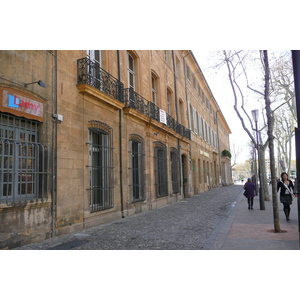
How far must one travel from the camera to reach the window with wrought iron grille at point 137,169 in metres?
11.7

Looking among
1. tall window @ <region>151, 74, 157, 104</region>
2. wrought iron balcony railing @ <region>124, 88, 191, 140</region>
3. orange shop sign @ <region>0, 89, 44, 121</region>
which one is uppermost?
tall window @ <region>151, 74, 157, 104</region>

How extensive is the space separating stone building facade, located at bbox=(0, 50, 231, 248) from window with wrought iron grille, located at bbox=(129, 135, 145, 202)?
48mm

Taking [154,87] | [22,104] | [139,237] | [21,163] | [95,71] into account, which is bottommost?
[139,237]

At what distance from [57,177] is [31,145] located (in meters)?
1.14

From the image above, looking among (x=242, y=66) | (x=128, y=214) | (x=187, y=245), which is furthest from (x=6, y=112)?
(x=242, y=66)

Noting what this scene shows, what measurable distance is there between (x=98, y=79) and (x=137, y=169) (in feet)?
15.3

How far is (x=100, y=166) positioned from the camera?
9250 mm

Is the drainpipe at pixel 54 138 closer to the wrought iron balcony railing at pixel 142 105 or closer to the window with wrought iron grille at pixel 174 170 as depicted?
the wrought iron balcony railing at pixel 142 105

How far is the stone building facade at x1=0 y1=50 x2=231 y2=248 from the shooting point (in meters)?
5.98

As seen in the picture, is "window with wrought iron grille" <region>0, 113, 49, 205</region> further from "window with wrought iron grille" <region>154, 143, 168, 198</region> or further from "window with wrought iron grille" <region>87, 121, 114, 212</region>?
"window with wrought iron grille" <region>154, 143, 168, 198</region>

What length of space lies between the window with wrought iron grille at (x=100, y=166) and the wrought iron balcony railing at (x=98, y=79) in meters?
1.35

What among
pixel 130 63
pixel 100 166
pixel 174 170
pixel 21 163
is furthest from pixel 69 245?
pixel 174 170

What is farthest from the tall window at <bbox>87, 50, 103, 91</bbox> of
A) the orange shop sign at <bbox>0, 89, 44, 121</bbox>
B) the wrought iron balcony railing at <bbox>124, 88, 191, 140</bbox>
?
the orange shop sign at <bbox>0, 89, 44, 121</bbox>

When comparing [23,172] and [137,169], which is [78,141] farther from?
[137,169]
